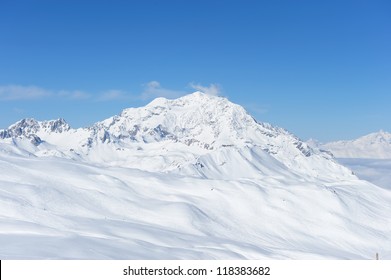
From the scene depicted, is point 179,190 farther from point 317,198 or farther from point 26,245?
point 26,245

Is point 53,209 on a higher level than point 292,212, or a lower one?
lower

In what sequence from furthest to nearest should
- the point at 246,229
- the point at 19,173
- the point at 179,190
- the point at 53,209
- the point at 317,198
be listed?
1. the point at 317,198
2. the point at 179,190
3. the point at 246,229
4. the point at 19,173
5. the point at 53,209

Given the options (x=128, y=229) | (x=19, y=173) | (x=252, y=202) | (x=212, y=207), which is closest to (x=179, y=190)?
(x=212, y=207)
